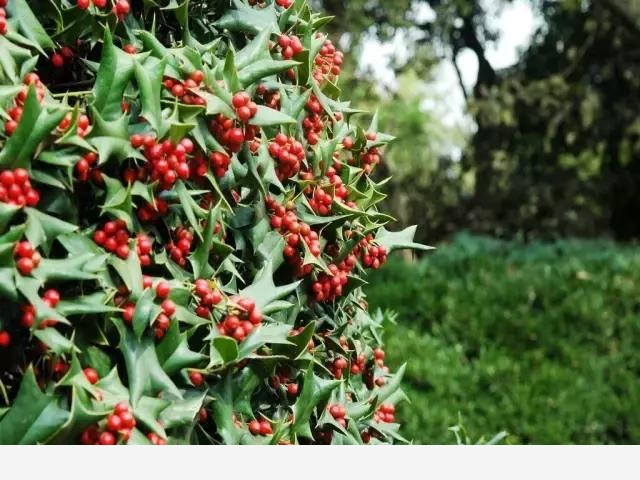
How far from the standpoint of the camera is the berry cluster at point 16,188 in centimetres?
149

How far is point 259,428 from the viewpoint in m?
1.90

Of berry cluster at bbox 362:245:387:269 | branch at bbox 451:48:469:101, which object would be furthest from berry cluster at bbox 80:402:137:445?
branch at bbox 451:48:469:101

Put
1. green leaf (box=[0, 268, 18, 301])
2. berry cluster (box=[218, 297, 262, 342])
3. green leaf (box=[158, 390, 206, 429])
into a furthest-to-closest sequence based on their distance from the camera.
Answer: berry cluster (box=[218, 297, 262, 342]), green leaf (box=[158, 390, 206, 429]), green leaf (box=[0, 268, 18, 301])

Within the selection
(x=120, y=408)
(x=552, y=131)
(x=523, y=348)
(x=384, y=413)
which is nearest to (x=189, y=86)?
(x=120, y=408)

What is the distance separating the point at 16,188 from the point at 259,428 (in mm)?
731

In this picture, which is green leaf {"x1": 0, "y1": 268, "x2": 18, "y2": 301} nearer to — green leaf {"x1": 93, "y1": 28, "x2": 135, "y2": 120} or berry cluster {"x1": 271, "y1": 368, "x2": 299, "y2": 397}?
green leaf {"x1": 93, "y1": 28, "x2": 135, "y2": 120}

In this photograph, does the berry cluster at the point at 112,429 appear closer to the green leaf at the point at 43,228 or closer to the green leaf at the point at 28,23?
the green leaf at the point at 43,228

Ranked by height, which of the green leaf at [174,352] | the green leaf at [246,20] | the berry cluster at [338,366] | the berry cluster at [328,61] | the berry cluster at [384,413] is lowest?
the berry cluster at [384,413]

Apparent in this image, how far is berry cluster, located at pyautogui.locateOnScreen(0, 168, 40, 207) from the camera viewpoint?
4.89 feet

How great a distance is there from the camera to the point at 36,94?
1.55 metres

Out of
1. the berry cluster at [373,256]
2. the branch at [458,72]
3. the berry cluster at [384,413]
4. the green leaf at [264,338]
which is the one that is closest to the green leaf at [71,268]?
the green leaf at [264,338]

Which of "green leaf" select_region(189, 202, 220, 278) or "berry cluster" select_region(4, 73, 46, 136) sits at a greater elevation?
"berry cluster" select_region(4, 73, 46, 136)

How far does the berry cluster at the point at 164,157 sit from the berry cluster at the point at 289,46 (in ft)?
1.62

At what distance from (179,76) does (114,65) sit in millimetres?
154
